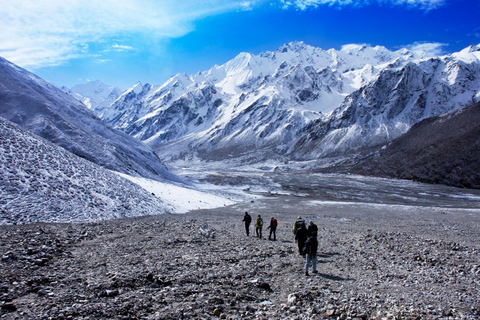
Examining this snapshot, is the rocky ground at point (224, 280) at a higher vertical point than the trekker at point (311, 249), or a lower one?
lower

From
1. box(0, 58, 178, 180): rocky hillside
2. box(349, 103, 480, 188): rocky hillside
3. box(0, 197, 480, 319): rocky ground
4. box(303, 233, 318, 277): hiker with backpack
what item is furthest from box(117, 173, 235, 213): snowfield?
box(349, 103, 480, 188): rocky hillside

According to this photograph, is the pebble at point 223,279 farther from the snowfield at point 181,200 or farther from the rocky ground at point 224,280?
the snowfield at point 181,200

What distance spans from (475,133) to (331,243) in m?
131

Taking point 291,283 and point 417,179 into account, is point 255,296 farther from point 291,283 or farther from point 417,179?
point 417,179

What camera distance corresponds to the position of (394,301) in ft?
26.9

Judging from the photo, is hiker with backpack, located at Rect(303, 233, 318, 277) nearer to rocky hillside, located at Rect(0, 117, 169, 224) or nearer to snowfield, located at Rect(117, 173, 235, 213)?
rocky hillside, located at Rect(0, 117, 169, 224)

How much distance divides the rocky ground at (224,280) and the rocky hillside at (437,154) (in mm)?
107682

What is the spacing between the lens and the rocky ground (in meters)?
7.57

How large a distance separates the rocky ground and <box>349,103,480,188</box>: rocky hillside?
108 meters

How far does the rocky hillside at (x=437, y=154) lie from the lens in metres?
100

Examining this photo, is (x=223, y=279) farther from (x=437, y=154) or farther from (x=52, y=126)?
(x=437, y=154)

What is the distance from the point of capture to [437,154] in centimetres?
11325

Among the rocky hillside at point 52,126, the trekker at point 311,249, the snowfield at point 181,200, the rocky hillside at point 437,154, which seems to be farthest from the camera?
the rocky hillside at point 437,154

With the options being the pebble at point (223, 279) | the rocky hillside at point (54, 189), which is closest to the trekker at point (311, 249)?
the pebble at point (223, 279)
